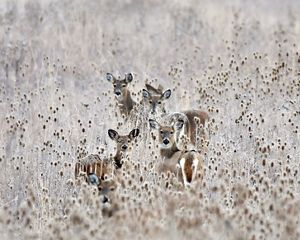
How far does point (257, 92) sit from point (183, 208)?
5.76 m

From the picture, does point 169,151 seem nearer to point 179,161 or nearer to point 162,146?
point 162,146

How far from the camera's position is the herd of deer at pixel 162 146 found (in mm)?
7773

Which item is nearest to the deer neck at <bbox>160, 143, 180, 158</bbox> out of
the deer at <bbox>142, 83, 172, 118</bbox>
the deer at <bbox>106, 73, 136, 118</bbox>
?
the deer at <bbox>142, 83, 172, 118</bbox>

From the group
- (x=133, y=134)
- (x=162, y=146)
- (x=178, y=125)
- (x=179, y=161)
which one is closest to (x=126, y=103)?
(x=178, y=125)

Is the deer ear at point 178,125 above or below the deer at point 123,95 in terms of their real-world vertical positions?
below

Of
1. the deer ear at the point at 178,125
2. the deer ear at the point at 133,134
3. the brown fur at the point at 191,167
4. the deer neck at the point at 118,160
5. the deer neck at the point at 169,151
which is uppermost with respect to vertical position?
the deer ear at the point at 178,125

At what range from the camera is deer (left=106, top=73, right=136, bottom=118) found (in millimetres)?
11844

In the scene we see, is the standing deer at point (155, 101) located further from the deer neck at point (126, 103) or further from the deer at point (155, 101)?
the deer neck at point (126, 103)

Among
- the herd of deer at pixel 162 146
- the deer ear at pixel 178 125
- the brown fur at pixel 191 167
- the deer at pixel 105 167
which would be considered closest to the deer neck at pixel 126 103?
the herd of deer at pixel 162 146

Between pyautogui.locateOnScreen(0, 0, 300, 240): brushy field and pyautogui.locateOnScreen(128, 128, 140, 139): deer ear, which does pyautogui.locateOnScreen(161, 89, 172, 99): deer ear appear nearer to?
pyautogui.locateOnScreen(0, 0, 300, 240): brushy field

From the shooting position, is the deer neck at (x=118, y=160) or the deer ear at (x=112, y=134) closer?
the deer neck at (x=118, y=160)

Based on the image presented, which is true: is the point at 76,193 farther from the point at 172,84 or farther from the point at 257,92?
the point at 172,84

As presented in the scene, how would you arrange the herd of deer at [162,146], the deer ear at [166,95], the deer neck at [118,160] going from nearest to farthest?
the herd of deer at [162,146]
the deer neck at [118,160]
the deer ear at [166,95]

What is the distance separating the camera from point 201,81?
12.7 metres
